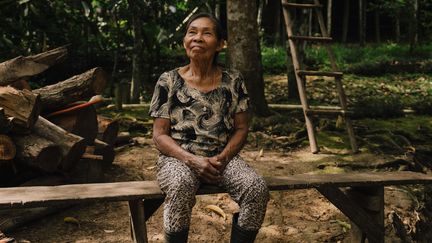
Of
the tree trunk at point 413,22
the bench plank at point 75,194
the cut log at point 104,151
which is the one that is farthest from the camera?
the tree trunk at point 413,22

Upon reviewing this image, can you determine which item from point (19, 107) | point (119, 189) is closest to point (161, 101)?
point (119, 189)

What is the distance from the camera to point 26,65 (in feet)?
13.7

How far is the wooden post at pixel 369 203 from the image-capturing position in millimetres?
3402

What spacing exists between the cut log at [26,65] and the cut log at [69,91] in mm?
210

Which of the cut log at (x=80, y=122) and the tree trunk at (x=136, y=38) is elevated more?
the tree trunk at (x=136, y=38)

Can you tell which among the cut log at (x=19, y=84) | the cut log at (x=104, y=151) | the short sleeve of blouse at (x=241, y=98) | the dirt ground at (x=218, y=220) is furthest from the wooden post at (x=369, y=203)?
the cut log at (x=19, y=84)

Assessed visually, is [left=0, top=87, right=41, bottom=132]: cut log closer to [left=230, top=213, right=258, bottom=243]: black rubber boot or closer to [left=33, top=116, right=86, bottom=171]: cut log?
[left=33, top=116, right=86, bottom=171]: cut log

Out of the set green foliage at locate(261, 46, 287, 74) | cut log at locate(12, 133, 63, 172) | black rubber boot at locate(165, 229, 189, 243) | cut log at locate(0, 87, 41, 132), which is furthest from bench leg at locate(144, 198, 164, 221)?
green foliage at locate(261, 46, 287, 74)

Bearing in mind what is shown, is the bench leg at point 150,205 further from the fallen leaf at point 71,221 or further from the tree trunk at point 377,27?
the tree trunk at point 377,27

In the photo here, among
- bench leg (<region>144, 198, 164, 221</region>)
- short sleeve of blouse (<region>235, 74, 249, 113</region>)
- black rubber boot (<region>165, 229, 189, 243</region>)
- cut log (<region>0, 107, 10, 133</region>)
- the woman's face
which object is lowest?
black rubber boot (<region>165, 229, 189, 243</region>)

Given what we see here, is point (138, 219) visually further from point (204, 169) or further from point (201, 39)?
point (201, 39)

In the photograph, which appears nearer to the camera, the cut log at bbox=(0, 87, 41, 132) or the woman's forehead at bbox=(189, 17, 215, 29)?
the woman's forehead at bbox=(189, 17, 215, 29)

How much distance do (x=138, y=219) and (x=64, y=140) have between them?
4.43 ft

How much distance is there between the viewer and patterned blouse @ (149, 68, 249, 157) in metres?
3.00
